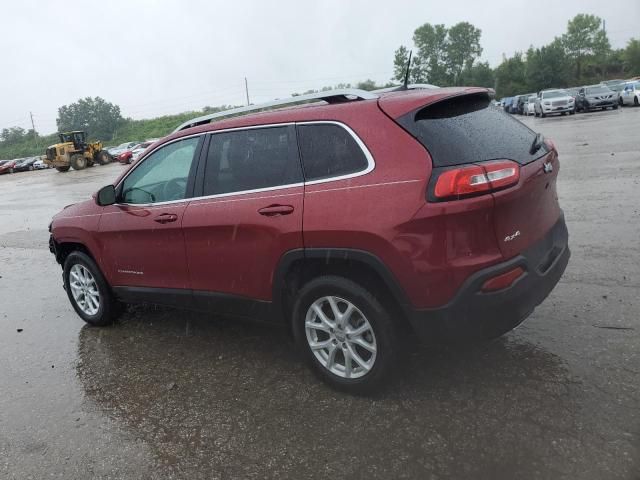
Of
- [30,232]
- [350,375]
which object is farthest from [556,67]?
[350,375]

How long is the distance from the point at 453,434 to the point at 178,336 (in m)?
2.63

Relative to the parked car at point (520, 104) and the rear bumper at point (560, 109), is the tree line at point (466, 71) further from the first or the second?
the rear bumper at point (560, 109)

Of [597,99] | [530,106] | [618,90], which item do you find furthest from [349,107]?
[530,106]

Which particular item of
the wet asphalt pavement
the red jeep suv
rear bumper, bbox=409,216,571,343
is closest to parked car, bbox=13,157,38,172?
the wet asphalt pavement

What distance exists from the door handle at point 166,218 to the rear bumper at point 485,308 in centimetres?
193

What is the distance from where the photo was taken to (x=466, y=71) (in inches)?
3383

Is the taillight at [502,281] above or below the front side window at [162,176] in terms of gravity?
below

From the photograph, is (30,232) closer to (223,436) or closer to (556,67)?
(223,436)

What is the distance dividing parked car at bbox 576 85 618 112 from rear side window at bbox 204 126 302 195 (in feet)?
107

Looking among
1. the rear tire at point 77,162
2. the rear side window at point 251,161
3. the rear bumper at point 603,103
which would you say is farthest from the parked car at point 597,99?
the rear tire at point 77,162

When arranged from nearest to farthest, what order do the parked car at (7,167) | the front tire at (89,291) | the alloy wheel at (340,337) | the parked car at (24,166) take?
the alloy wheel at (340,337) < the front tire at (89,291) < the parked car at (7,167) < the parked car at (24,166)

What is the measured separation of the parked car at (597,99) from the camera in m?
31.0

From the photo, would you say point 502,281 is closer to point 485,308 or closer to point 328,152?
point 485,308

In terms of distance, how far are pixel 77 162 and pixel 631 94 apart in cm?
3612
